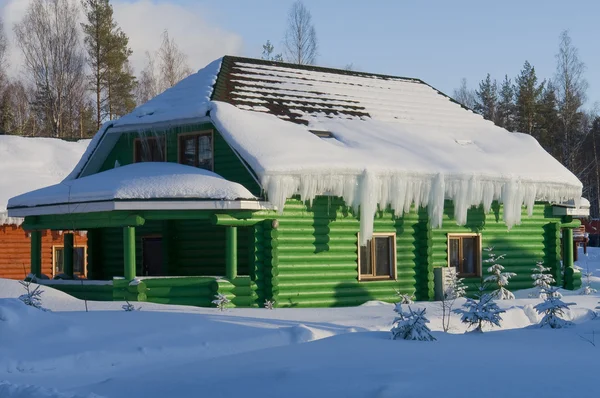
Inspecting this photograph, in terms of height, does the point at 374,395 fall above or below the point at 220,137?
below

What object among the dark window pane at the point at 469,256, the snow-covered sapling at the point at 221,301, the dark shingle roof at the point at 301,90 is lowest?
the snow-covered sapling at the point at 221,301

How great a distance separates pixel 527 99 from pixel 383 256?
128ft

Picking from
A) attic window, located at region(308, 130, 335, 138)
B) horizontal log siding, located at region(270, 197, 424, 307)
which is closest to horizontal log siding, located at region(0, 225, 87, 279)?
attic window, located at region(308, 130, 335, 138)

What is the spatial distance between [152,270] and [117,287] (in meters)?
4.19

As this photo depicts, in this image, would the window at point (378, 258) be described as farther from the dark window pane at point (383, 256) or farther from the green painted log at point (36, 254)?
the green painted log at point (36, 254)

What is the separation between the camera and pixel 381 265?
64.5 feet

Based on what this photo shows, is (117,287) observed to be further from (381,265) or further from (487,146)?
(487,146)

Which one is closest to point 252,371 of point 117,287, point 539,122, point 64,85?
point 117,287

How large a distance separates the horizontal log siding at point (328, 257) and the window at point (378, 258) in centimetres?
16

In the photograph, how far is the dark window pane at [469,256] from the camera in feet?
68.8

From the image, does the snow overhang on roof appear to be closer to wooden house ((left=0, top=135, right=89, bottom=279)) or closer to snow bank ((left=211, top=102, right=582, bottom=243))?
snow bank ((left=211, top=102, right=582, bottom=243))

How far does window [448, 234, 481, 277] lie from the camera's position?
A: 20.7m

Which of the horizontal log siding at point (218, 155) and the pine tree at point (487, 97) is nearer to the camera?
the horizontal log siding at point (218, 155)

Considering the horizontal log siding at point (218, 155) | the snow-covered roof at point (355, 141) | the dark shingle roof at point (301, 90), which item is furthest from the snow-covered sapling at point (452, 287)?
the horizontal log siding at point (218, 155)
